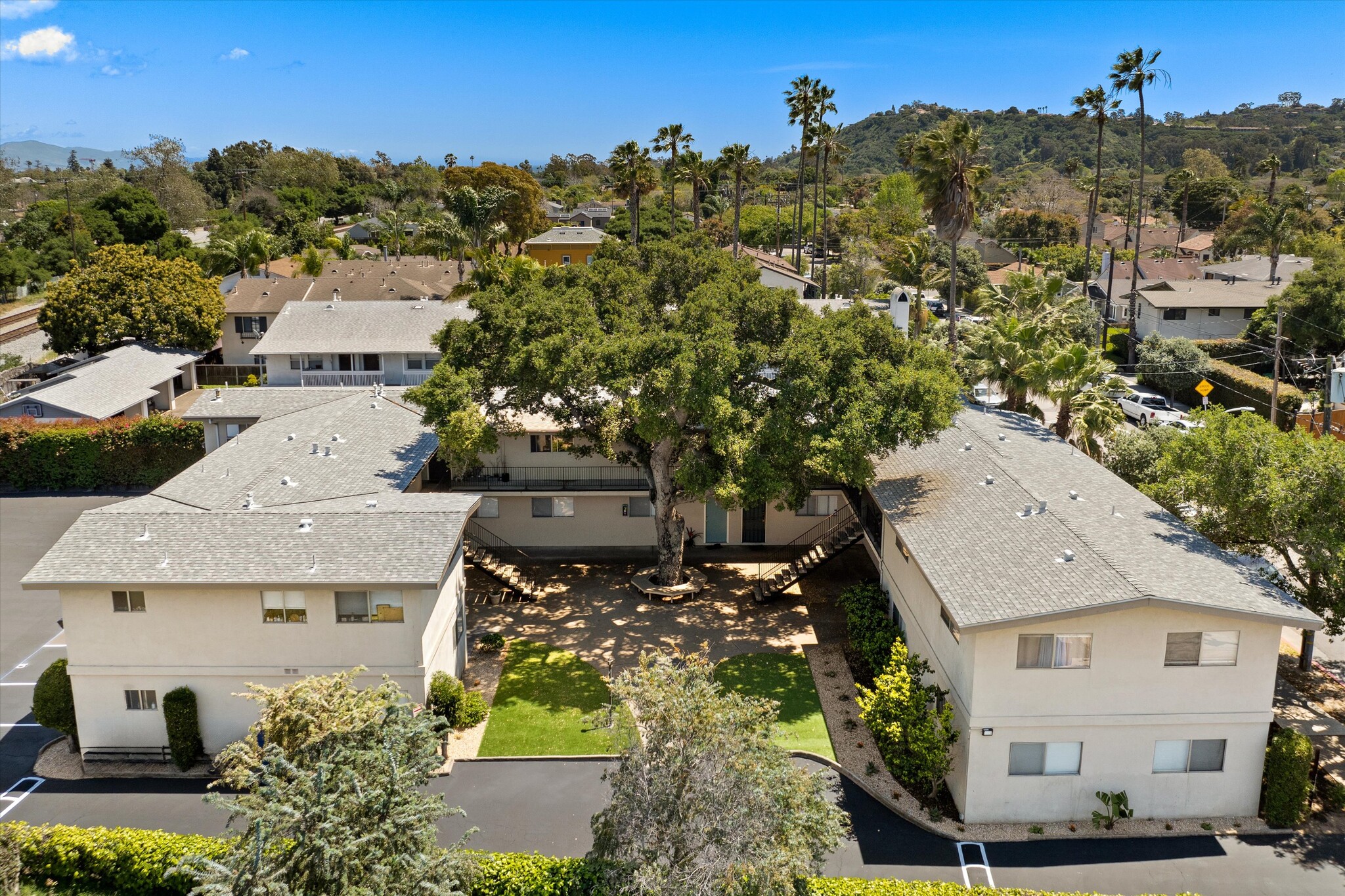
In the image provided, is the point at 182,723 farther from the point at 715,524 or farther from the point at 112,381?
the point at 112,381

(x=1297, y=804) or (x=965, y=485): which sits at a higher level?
(x=965, y=485)

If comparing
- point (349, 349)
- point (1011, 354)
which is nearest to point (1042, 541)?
point (1011, 354)

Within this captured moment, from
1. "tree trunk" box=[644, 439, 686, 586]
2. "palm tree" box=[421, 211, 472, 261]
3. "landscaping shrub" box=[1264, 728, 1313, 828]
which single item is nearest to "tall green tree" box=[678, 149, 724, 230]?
"palm tree" box=[421, 211, 472, 261]

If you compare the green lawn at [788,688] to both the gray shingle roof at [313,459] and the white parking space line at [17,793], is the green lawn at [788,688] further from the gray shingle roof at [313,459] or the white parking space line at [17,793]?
the white parking space line at [17,793]

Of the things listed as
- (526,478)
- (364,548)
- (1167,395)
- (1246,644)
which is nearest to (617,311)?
(526,478)

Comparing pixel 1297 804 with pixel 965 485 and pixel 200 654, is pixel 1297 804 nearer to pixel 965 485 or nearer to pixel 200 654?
pixel 965 485

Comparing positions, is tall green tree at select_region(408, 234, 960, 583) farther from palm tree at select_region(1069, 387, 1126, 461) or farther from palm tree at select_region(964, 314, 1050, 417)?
palm tree at select_region(1069, 387, 1126, 461)
